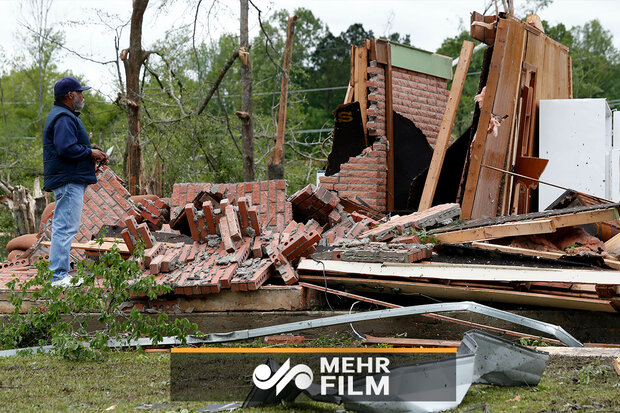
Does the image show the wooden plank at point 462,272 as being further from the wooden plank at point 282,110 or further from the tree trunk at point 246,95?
the tree trunk at point 246,95

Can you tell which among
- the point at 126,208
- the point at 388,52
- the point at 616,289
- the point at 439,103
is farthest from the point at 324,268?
the point at 439,103

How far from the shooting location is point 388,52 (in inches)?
434

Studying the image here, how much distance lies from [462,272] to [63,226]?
11.4ft

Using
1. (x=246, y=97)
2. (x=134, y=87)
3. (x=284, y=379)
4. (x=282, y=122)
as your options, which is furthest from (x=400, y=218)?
(x=134, y=87)

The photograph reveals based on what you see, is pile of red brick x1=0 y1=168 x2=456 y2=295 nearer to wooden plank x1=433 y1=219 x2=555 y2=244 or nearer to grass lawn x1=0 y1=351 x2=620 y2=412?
wooden plank x1=433 y1=219 x2=555 y2=244

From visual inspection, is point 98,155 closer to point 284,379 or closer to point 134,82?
point 284,379

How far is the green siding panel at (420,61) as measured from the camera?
1130 centimetres

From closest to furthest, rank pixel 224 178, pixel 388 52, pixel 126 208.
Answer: pixel 126 208
pixel 388 52
pixel 224 178

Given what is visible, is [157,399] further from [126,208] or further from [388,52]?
[388,52]

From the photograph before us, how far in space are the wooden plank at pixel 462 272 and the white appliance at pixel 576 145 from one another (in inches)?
206

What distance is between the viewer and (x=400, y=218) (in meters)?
8.05

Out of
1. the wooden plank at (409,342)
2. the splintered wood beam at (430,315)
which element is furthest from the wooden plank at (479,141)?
the wooden plank at (409,342)

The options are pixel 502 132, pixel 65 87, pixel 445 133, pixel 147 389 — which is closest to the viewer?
pixel 147 389

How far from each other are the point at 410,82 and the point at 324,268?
6028mm
